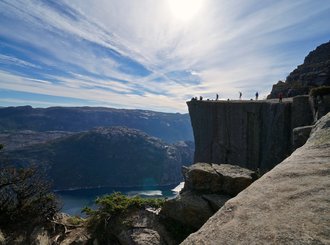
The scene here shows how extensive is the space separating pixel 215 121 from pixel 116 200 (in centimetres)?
4632

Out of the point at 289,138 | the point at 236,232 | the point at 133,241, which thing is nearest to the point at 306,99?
the point at 289,138

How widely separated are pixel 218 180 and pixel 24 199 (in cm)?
1359

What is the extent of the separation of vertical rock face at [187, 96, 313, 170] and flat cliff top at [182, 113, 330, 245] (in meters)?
27.3

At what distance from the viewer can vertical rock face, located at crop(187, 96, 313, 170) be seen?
3884cm

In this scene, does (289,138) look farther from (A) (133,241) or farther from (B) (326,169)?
(B) (326,169)

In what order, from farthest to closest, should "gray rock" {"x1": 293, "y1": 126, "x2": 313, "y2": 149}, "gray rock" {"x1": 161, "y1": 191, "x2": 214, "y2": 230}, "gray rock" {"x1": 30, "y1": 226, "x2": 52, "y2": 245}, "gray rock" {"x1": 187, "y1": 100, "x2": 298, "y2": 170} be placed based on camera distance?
"gray rock" {"x1": 187, "y1": 100, "x2": 298, "y2": 170} < "gray rock" {"x1": 293, "y1": 126, "x2": 313, "y2": 149} < "gray rock" {"x1": 30, "y1": 226, "x2": 52, "y2": 245} < "gray rock" {"x1": 161, "y1": 191, "x2": 214, "y2": 230}

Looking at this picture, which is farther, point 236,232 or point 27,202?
point 27,202

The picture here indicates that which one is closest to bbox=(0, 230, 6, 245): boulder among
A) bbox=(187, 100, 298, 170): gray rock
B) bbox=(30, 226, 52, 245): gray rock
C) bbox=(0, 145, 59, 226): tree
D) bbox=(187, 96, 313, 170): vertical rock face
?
bbox=(30, 226, 52, 245): gray rock

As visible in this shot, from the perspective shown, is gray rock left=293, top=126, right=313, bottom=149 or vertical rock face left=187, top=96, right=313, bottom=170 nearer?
gray rock left=293, top=126, right=313, bottom=149

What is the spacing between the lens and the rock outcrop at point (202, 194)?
1628 cm

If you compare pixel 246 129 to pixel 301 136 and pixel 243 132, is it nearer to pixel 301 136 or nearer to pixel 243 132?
pixel 243 132

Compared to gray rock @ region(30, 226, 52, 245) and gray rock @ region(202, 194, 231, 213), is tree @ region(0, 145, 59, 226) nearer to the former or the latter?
gray rock @ region(30, 226, 52, 245)

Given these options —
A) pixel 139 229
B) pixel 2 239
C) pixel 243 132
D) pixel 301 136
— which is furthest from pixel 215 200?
pixel 243 132

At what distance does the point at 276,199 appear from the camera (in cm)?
679
